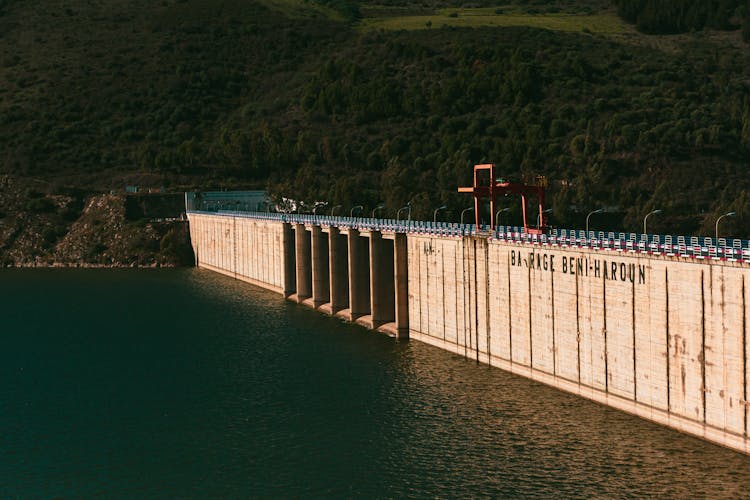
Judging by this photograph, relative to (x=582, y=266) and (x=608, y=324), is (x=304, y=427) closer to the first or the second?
(x=608, y=324)

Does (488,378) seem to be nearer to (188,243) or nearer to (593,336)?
(593,336)

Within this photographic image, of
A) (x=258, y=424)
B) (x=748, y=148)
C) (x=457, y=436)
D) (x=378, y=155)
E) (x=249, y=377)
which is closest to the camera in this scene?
(x=457, y=436)

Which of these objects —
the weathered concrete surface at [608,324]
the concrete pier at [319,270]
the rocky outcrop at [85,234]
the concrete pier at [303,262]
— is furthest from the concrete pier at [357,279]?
the rocky outcrop at [85,234]

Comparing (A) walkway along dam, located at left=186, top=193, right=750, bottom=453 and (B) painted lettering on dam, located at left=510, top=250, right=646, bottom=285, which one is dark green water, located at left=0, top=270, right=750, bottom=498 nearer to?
(A) walkway along dam, located at left=186, top=193, right=750, bottom=453

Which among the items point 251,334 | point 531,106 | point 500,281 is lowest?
point 251,334

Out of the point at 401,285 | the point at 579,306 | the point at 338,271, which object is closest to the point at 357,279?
the point at 338,271

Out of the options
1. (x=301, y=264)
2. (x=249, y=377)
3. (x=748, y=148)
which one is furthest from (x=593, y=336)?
(x=748, y=148)
